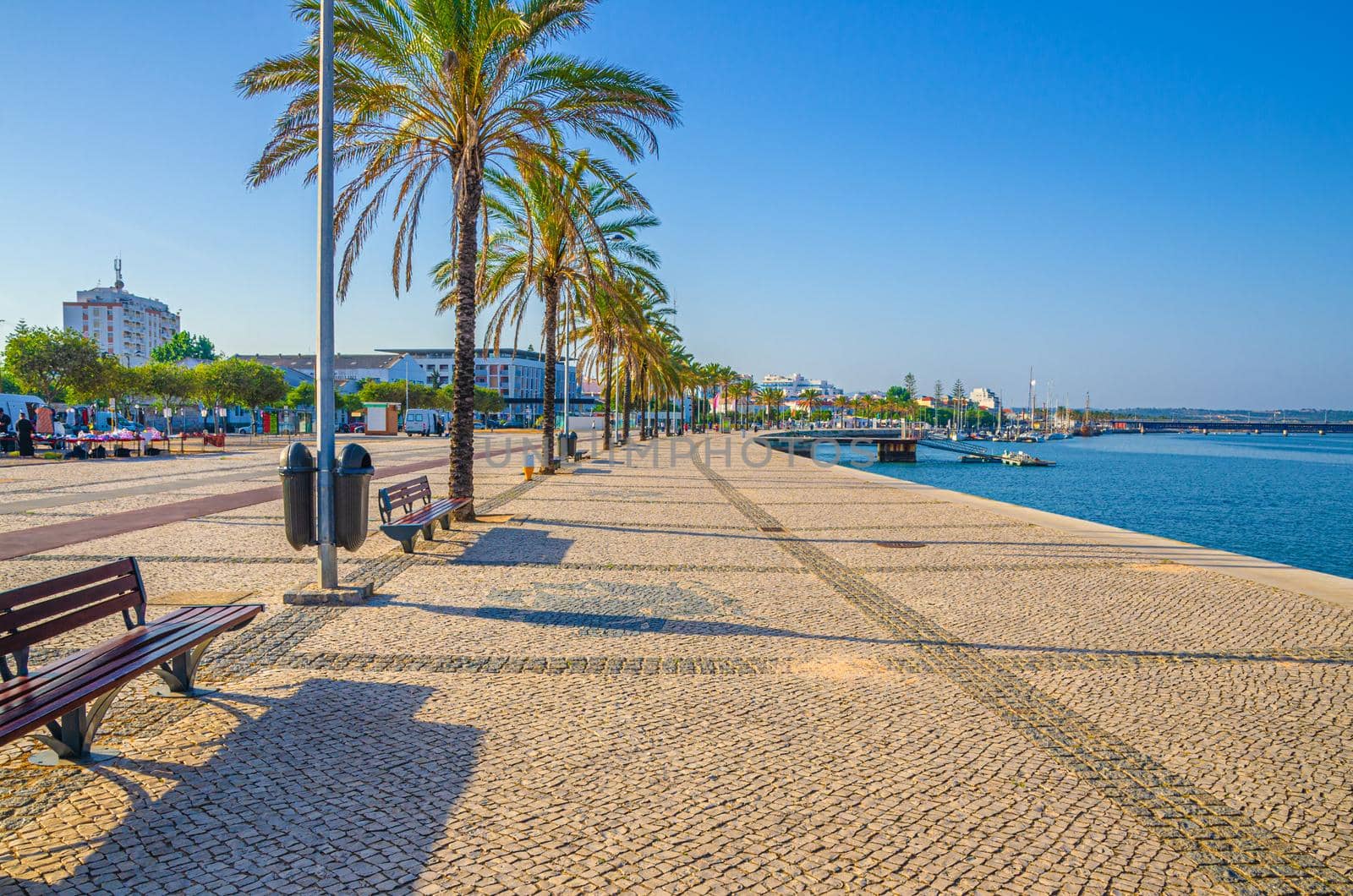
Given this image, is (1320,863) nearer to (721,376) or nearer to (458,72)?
(458,72)

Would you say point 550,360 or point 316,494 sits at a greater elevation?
point 550,360

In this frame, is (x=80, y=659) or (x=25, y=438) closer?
(x=80, y=659)

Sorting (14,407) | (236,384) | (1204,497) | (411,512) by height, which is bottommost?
(1204,497)

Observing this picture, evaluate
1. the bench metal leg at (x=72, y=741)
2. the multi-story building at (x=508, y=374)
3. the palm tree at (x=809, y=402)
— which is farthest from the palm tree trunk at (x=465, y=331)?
the palm tree at (x=809, y=402)

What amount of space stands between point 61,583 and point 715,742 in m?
3.38

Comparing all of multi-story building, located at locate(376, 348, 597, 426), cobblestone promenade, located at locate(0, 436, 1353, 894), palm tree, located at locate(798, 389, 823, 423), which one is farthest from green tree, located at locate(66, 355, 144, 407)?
palm tree, located at locate(798, 389, 823, 423)

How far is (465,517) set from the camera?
41.5 ft

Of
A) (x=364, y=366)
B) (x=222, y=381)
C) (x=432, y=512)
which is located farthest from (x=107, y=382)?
(x=364, y=366)

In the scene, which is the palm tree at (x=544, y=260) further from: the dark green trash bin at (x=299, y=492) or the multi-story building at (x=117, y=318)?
the multi-story building at (x=117, y=318)

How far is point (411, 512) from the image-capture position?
1067 centimetres

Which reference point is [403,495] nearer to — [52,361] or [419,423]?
[52,361]

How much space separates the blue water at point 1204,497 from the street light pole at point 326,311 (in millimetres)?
19476

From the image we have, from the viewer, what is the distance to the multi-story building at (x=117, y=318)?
433ft

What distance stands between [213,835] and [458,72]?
1103 cm
